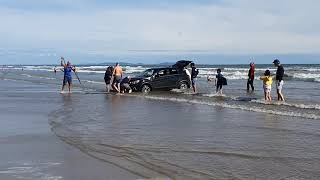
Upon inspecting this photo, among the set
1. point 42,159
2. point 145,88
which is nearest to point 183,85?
point 145,88

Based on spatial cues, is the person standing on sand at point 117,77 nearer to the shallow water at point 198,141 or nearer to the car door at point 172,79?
the car door at point 172,79

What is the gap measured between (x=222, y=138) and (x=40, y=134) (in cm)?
415

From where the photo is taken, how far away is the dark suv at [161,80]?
28781 mm

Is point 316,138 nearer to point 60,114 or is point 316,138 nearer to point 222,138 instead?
point 222,138

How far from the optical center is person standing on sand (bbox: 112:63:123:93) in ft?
89.9

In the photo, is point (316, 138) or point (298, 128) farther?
point (298, 128)

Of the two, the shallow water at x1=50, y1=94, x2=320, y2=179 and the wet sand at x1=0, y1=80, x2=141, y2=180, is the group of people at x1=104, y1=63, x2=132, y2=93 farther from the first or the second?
the wet sand at x1=0, y1=80, x2=141, y2=180

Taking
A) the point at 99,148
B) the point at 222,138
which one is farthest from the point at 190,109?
the point at 99,148

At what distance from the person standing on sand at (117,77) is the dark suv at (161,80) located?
93cm

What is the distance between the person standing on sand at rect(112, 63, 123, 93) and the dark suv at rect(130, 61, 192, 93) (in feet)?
3.06

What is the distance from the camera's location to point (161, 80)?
95.7 feet

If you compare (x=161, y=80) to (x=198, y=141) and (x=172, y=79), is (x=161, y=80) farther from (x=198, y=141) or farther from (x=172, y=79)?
(x=198, y=141)

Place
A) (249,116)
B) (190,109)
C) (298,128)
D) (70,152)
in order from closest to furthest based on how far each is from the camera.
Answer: (70,152) → (298,128) → (249,116) → (190,109)

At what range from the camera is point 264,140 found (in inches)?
439
